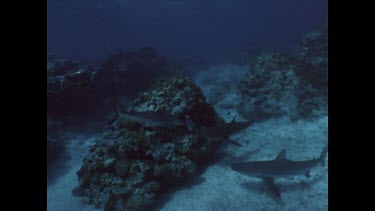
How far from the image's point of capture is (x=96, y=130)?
11250 mm

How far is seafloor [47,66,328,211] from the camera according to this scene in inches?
198

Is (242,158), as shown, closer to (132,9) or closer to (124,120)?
(124,120)

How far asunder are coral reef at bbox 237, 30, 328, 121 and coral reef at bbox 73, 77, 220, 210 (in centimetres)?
375

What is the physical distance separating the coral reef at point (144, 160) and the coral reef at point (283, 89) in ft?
12.3

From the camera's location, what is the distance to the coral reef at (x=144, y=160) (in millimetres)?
5641

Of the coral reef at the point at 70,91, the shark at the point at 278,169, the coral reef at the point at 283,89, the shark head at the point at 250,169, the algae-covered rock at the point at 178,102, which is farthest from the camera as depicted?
the coral reef at the point at 70,91

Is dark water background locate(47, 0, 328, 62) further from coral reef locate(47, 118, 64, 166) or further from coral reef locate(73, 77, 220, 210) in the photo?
coral reef locate(73, 77, 220, 210)

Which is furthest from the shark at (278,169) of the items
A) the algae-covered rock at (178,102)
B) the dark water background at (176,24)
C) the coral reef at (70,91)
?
the dark water background at (176,24)

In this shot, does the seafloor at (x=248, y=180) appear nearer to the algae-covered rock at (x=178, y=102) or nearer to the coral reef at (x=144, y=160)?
the coral reef at (x=144, y=160)

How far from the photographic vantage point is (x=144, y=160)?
6113 millimetres

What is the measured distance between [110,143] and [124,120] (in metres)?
0.89

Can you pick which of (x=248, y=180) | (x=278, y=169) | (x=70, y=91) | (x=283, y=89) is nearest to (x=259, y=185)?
(x=248, y=180)

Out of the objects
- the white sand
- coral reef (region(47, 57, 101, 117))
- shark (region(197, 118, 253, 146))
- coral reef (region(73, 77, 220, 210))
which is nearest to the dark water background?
coral reef (region(47, 57, 101, 117))
